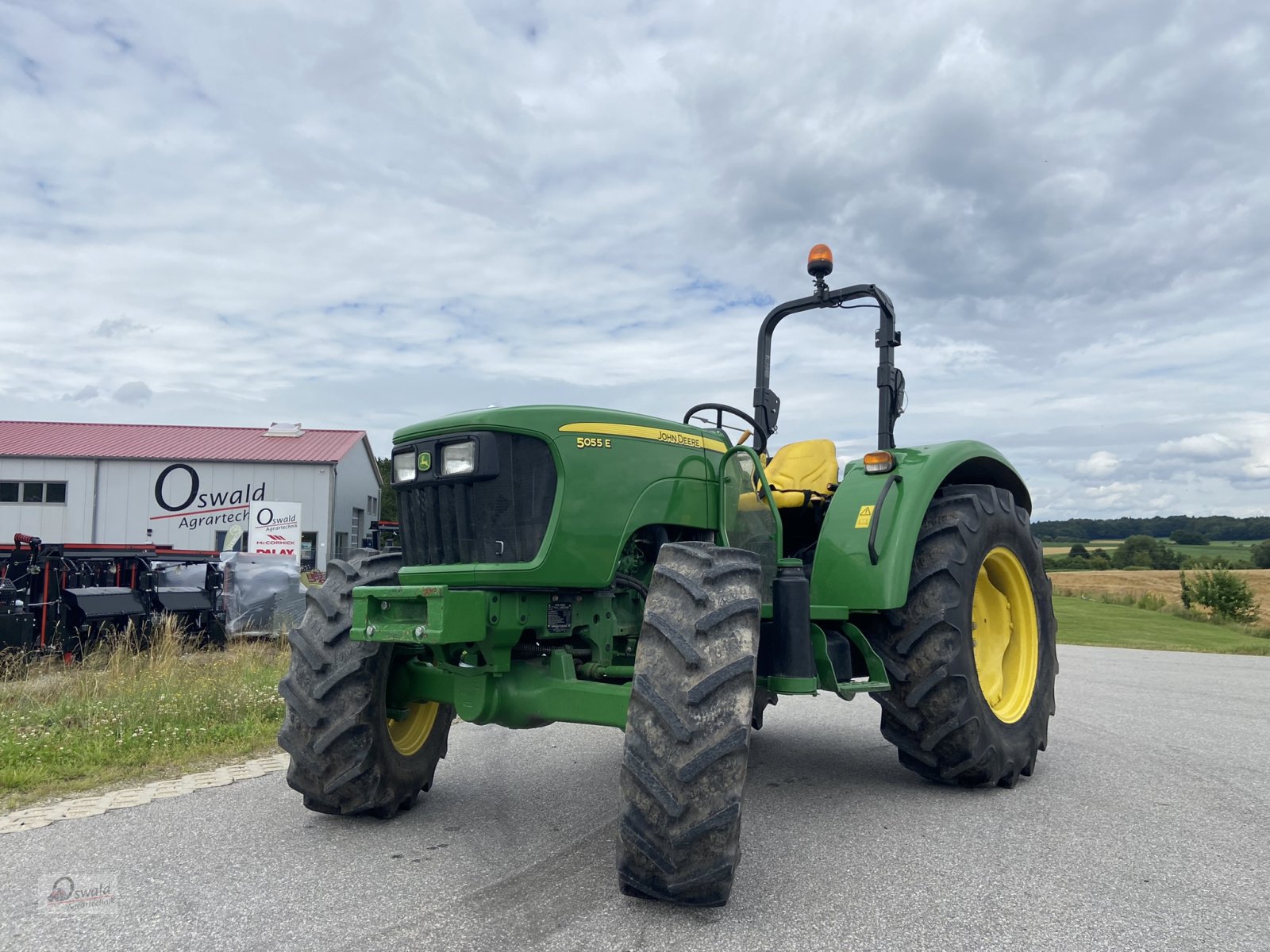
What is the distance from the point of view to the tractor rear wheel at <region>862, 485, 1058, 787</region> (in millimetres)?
4605

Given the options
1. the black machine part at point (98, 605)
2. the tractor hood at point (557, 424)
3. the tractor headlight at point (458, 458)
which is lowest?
the black machine part at point (98, 605)

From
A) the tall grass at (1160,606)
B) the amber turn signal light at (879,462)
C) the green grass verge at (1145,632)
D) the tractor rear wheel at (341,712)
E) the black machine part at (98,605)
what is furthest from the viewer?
the tall grass at (1160,606)

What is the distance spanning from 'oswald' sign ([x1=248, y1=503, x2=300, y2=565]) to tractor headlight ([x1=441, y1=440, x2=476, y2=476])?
14502mm

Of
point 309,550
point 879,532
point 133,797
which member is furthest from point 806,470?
point 309,550

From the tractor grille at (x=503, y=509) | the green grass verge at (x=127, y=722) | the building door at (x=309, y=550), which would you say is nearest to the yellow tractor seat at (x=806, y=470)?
the tractor grille at (x=503, y=509)

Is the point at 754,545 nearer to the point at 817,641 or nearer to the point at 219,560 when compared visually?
the point at 817,641

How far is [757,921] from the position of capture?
308cm

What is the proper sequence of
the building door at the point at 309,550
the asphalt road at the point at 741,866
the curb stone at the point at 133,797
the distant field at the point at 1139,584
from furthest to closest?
the distant field at the point at 1139,584 → the building door at the point at 309,550 → the curb stone at the point at 133,797 → the asphalt road at the point at 741,866

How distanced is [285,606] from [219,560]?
3.46ft

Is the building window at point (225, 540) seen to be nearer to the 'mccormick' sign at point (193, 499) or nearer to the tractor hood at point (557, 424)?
the 'mccormick' sign at point (193, 499)

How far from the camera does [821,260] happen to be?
217 inches

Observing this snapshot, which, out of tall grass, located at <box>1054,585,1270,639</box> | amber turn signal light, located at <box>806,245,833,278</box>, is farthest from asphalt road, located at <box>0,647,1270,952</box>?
tall grass, located at <box>1054,585,1270,639</box>

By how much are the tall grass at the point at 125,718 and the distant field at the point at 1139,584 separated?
25783mm

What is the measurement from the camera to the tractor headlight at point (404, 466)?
13.7 ft
